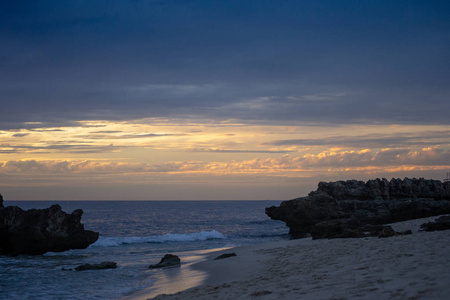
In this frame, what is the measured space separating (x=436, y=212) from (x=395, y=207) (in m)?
3.73

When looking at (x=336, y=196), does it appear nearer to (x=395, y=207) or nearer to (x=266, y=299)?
(x=395, y=207)

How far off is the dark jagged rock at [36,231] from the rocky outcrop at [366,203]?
23270 mm

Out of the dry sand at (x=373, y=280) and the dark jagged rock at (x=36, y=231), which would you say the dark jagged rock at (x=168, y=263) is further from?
the dark jagged rock at (x=36, y=231)

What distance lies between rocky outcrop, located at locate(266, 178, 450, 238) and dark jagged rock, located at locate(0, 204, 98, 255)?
2327 centimetres

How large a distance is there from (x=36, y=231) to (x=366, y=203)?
33.5 meters

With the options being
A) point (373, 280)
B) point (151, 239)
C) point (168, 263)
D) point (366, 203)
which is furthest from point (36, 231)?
point (366, 203)

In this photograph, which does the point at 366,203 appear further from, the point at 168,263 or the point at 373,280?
the point at 373,280

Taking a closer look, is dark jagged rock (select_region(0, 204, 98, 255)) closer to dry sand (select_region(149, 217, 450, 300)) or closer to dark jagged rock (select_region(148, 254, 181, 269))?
dark jagged rock (select_region(148, 254, 181, 269))

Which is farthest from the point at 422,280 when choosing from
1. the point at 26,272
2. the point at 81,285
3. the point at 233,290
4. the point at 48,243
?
the point at 48,243

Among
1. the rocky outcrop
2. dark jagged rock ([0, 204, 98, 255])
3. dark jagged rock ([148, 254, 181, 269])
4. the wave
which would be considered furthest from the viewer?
the wave

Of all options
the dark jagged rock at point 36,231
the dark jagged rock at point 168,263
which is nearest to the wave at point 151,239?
the dark jagged rock at point 36,231

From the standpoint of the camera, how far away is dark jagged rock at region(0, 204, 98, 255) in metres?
30.4

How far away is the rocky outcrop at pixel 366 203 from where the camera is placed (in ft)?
126

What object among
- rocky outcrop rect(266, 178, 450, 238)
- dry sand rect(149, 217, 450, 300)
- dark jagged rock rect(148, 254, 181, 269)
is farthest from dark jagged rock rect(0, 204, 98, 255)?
dry sand rect(149, 217, 450, 300)
